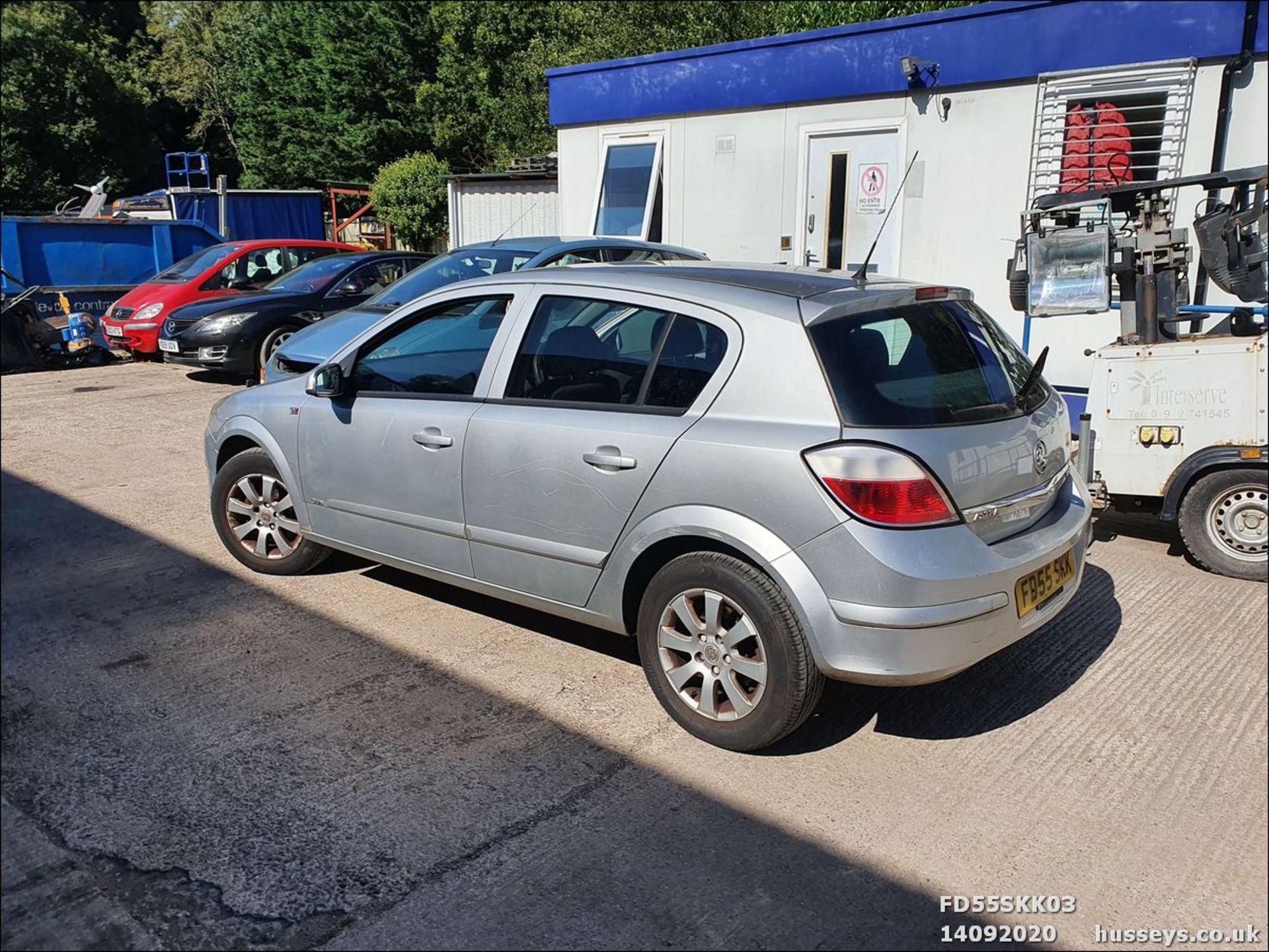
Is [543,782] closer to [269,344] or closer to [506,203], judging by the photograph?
[269,344]

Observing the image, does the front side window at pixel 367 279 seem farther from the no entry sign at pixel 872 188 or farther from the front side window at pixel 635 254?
the no entry sign at pixel 872 188

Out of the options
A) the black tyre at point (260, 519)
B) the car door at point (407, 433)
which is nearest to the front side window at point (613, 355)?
the car door at point (407, 433)

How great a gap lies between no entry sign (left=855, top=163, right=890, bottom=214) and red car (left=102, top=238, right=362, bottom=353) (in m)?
7.82

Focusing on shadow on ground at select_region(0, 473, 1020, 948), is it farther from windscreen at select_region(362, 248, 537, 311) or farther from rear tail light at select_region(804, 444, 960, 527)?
windscreen at select_region(362, 248, 537, 311)

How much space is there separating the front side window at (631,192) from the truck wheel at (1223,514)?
7323 mm

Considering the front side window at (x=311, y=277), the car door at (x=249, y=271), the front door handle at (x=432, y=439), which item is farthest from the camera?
the car door at (x=249, y=271)

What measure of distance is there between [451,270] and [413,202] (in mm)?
17762

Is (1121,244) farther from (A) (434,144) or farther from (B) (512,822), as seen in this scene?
(A) (434,144)

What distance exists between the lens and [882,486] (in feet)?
10.6

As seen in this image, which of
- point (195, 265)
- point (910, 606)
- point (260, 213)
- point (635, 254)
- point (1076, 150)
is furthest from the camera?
point (260, 213)

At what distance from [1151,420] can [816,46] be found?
225 inches

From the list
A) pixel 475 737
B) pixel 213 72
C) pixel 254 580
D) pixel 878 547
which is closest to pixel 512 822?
pixel 475 737

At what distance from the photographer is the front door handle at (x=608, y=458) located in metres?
3.76

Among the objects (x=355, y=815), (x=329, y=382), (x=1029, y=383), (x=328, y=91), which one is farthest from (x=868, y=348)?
(x=328, y=91)
